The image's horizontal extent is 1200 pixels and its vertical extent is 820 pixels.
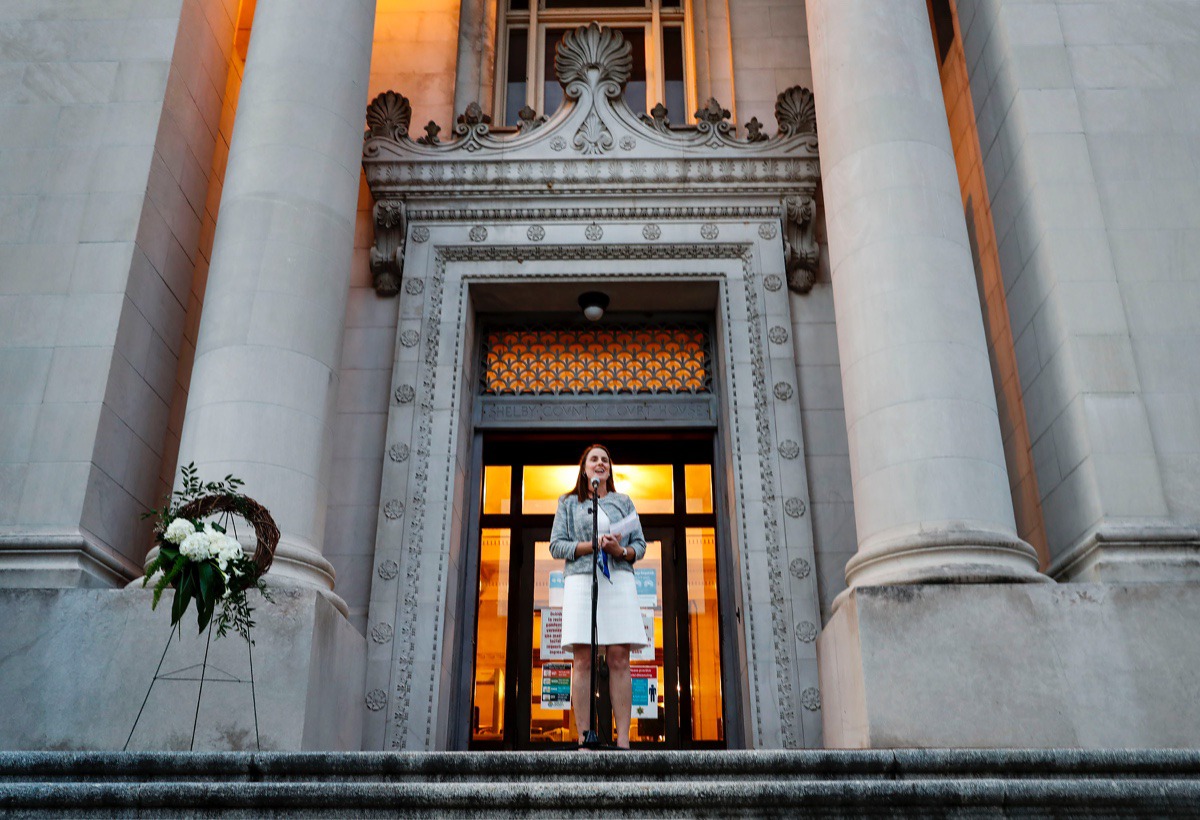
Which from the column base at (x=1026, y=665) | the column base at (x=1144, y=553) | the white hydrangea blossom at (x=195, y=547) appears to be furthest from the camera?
the column base at (x=1144, y=553)

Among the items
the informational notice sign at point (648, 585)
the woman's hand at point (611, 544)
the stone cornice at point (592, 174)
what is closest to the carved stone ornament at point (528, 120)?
the stone cornice at point (592, 174)

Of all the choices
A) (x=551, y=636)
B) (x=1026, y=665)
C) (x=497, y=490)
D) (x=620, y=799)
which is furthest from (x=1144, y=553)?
(x=497, y=490)

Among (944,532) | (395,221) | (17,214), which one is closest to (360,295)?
(395,221)

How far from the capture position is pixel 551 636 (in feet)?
41.4

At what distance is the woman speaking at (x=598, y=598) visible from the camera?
842 centimetres

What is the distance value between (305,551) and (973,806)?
5621 mm

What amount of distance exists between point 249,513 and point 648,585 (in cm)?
624

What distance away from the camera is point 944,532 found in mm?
8281

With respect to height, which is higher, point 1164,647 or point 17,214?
point 17,214

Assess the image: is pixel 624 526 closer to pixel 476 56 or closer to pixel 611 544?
pixel 611 544

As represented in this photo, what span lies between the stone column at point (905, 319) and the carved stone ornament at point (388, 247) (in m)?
5.07

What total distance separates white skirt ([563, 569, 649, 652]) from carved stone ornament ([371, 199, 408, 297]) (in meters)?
5.42

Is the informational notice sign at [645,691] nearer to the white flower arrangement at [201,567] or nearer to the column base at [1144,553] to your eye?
the column base at [1144,553]

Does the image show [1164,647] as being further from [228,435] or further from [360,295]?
[360,295]
